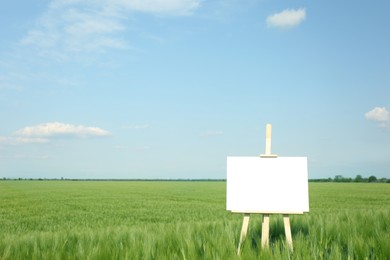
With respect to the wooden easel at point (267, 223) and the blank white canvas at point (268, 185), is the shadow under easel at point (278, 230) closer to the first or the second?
the wooden easel at point (267, 223)

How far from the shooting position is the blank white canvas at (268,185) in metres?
5.08

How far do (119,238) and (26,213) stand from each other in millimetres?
14068

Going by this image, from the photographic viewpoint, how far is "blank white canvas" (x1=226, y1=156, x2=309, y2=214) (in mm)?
5078

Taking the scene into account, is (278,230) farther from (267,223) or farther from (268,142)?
(268,142)

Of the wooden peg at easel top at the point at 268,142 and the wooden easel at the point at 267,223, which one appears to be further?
the wooden peg at easel top at the point at 268,142

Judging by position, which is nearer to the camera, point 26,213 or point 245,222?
point 245,222

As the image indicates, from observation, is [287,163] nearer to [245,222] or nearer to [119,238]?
[245,222]

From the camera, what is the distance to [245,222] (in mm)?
5035

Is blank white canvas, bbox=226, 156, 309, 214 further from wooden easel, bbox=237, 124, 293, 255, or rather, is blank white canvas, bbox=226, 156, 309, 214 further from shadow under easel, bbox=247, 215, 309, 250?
shadow under easel, bbox=247, 215, 309, 250

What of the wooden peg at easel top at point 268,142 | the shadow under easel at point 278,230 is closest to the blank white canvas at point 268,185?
the wooden peg at easel top at point 268,142

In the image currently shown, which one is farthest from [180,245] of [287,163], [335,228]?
[335,228]

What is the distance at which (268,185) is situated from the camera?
5.12 meters

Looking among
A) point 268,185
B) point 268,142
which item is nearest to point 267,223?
point 268,185

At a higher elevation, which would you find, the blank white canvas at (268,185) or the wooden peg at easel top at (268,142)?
the wooden peg at easel top at (268,142)
